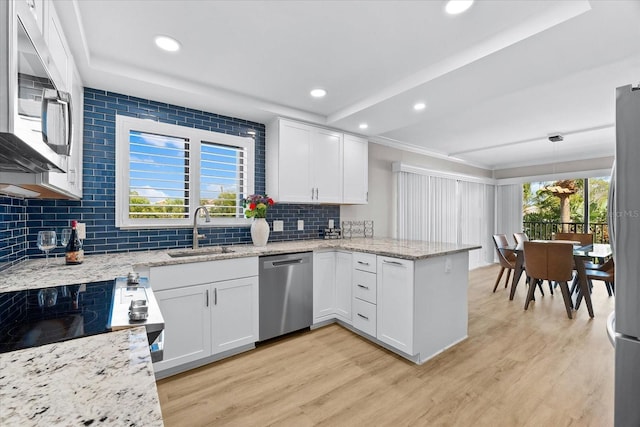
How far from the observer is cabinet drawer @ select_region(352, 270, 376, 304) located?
2.71 meters

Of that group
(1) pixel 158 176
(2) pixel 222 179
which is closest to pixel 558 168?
(2) pixel 222 179

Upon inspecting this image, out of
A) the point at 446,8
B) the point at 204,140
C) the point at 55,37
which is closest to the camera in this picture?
the point at 55,37

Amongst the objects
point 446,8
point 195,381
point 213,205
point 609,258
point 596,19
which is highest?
point 446,8

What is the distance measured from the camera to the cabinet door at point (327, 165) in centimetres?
340

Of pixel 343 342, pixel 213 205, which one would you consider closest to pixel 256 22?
pixel 213 205

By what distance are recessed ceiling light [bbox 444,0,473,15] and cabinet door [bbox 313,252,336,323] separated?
2.25 m

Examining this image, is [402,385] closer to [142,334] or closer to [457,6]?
[142,334]

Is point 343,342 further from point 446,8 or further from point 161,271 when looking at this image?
point 446,8

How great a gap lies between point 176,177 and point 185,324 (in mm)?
1398

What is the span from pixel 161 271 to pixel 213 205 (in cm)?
103

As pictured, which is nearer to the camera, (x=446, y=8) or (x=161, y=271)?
(x=446, y=8)

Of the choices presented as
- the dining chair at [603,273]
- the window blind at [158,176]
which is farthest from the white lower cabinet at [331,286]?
the dining chair at [603,273]

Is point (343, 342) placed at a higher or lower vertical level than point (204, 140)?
lower

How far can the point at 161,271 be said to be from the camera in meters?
2.11
